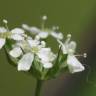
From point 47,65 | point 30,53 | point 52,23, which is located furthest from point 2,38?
point 52,23

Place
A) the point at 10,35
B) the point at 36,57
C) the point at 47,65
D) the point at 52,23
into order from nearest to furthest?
the point at 47,65, the point at 36,57, the point at 10,35, the point at 52,23

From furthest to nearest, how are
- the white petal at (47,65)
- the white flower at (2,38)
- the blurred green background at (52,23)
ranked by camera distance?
the blurred green background at (52,23) < the white flower at (2,38) < the white petal at (47,65)

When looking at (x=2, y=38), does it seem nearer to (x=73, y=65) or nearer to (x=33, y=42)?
(x=33, y=42)

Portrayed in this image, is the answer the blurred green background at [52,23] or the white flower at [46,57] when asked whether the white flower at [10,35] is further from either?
the blurred green background at [52,23]

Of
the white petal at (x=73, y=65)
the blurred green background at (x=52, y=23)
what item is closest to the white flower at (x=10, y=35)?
the white petal at (x=73, y=65)

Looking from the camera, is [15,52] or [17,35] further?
[17,35]

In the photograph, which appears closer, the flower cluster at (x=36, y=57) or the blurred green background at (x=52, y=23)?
the flower cluster at (x=36, y=57)
